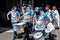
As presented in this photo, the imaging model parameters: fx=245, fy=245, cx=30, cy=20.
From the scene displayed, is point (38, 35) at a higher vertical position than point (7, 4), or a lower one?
lower

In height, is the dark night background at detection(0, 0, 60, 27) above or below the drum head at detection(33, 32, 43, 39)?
above

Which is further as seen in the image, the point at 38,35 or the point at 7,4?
the point at 7,4

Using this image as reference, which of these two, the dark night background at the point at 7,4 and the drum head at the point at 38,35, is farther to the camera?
the dark night background at the point at 7,4

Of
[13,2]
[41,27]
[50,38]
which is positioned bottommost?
[50,38]

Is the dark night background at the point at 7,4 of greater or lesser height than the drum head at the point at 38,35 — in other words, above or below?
above

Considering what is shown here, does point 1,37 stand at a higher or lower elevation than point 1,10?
lower

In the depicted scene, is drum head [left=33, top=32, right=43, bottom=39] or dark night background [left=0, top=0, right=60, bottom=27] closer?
drum head [left=33, top=32, right=43, bottom=39]

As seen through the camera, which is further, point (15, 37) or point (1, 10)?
point (1, 10)

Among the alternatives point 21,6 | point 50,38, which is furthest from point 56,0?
point 50,38

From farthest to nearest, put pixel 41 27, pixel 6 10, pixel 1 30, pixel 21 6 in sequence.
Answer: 1. pixel 6 10
2. pixel 21 6
3. pixel 1 30
4. pixel 41 27

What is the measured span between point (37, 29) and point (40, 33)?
39cm

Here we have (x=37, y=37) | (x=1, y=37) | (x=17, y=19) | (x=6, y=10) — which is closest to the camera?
(x=37, y=37)

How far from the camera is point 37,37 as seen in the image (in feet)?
32.7

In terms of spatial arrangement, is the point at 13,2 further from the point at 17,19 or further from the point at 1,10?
the point at 17,19
